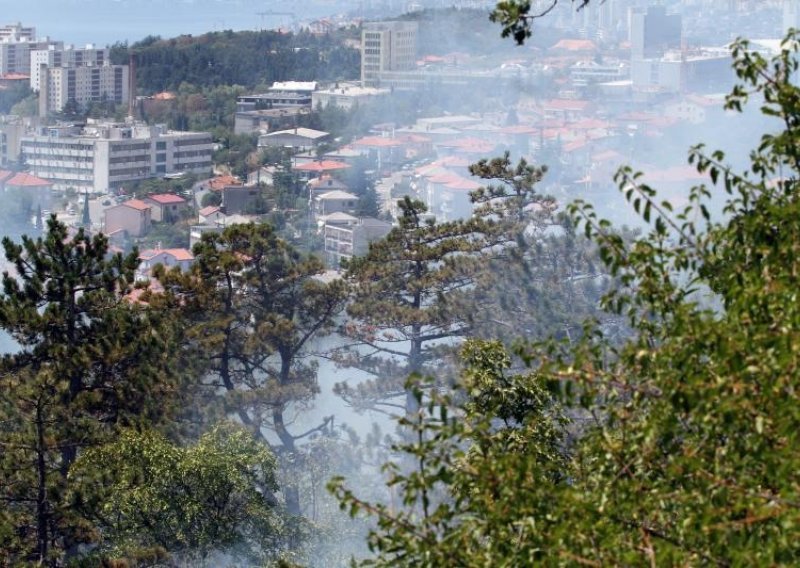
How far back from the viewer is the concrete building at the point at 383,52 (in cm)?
2613

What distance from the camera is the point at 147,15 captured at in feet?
203

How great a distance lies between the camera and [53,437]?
4.09 m

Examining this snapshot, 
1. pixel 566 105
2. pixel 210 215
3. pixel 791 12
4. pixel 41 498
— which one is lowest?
pixel 41 498

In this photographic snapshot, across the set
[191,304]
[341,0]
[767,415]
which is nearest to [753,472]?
[767,415]

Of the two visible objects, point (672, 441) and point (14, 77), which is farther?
point (14, 77)

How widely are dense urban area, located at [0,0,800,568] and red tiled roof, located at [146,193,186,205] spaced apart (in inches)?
2.1

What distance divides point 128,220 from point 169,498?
12.7m

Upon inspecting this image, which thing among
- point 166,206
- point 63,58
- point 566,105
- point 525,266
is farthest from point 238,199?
point 63,58

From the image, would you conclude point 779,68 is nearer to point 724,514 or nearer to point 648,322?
point 648,322

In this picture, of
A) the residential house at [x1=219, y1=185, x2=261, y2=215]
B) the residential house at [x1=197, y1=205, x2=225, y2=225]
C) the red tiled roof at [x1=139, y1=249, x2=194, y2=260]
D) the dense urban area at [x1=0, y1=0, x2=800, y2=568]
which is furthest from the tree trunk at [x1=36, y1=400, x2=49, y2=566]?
the residential house at [x1=219, y1=185, x2=261, y2=215]

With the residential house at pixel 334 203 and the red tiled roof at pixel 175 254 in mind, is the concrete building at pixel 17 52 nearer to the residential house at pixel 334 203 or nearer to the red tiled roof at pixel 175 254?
the residential house at pixel 334 203

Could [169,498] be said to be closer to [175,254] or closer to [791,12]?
[175,254]

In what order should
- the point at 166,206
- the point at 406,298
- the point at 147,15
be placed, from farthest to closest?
the point at 147,15, the point at 166,206, the point at 406,298

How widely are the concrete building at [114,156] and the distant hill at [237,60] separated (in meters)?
5.39
